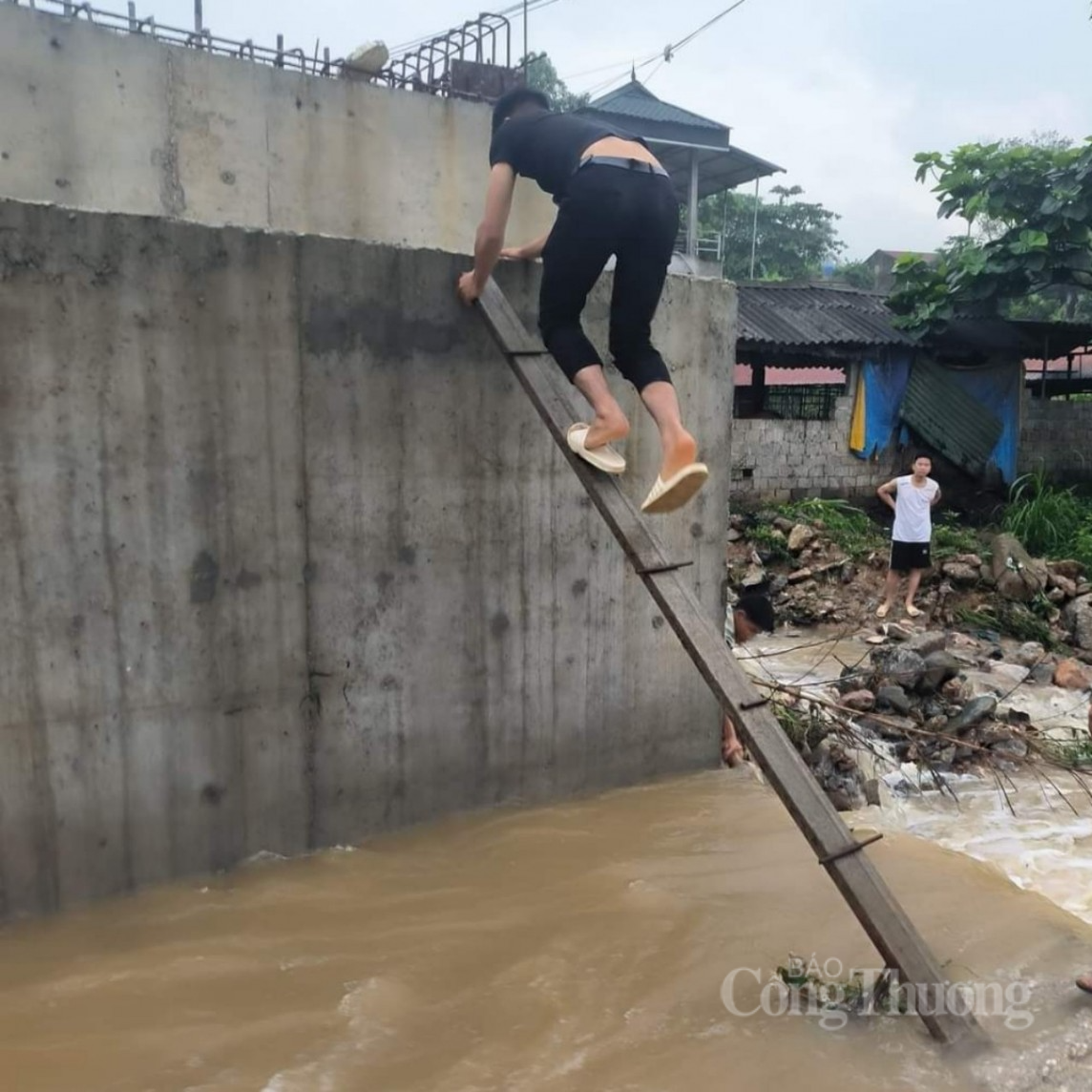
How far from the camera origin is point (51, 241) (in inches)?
109

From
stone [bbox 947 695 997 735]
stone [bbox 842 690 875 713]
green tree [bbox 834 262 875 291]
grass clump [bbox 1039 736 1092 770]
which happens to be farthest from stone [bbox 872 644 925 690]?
green tree [bbox 834 262 875 291]

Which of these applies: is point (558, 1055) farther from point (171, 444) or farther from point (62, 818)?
point (171, 444)

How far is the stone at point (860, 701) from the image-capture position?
228 inches

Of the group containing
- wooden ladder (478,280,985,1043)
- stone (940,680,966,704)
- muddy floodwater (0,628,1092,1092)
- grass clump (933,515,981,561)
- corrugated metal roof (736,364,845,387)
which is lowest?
stone (940,680,966,704)

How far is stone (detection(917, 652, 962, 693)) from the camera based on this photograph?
605 cm

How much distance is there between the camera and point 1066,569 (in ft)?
32.0

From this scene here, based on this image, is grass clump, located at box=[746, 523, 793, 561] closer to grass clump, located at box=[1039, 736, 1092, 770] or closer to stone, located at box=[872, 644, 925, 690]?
stone, located at box=[872, 644, 925, 690]

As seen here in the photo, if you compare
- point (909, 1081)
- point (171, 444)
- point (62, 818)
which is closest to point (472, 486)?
point (171, 444)

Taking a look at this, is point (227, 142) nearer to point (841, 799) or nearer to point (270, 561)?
point (270, 561)

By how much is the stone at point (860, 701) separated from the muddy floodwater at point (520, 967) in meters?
2.04

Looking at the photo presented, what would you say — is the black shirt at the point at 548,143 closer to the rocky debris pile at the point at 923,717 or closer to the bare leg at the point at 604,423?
the bare leg at the point at 604,423

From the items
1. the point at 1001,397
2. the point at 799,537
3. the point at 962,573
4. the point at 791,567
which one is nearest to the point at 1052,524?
the point at 962,573

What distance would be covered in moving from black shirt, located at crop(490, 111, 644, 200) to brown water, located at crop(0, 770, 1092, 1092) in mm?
2384

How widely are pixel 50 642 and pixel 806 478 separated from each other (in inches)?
426
